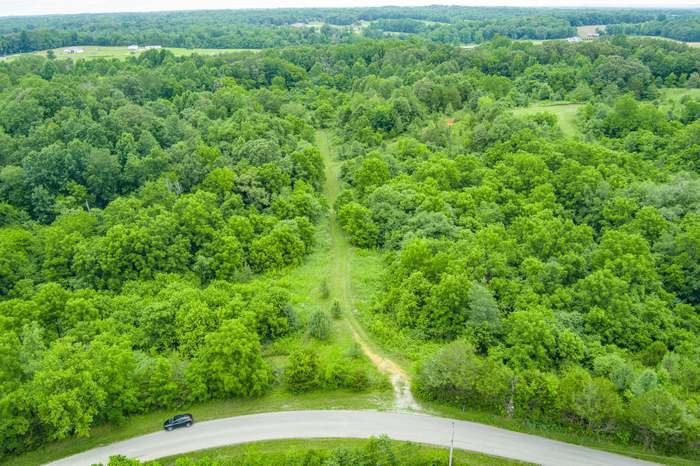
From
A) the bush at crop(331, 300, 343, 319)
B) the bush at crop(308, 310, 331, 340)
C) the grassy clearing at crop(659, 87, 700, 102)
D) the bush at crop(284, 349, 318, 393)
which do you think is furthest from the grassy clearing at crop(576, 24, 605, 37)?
the bush at crop(284, 349, 318, 393)

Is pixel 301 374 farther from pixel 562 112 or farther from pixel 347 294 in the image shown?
pixel 562 112

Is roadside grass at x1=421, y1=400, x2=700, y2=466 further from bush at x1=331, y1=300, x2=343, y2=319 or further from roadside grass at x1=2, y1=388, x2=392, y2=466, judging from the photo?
bush at x1=331, y1=300, x2=343, y2=319

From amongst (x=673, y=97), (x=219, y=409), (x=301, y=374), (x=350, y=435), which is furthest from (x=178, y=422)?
(x=673, y=97)

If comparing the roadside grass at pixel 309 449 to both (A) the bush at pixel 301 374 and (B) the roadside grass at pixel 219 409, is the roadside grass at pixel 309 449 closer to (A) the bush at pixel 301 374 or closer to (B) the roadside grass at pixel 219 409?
(B) the roadside grass at pixel 219 409

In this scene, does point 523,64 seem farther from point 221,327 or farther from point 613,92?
point 221,327

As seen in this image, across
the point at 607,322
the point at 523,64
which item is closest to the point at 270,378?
the point at 607,322

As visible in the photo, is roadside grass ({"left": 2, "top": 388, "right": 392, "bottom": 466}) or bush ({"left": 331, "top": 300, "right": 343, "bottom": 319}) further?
bush ({"left": 331, "top": 300, "right": 343, "bottom": 319})
